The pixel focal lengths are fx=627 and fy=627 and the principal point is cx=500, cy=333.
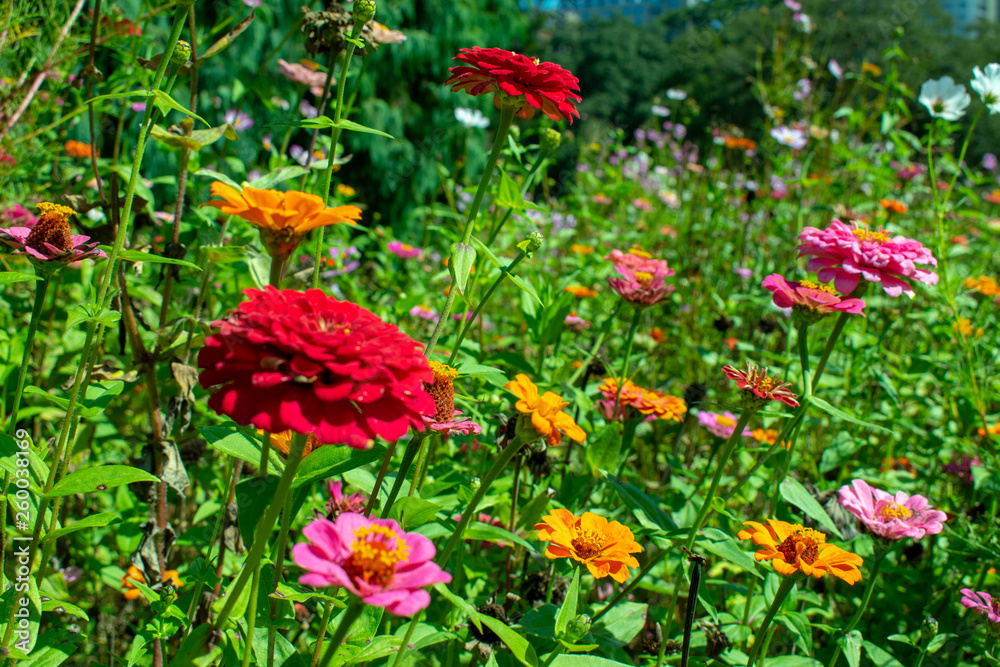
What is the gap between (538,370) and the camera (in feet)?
4.99

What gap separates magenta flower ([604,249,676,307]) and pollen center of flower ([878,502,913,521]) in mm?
605

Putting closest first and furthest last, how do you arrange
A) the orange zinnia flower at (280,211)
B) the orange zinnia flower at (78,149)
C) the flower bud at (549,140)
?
the orange zinnia flower at (280,211) → the flower bud at (549,140) → the orange zinnia flower at (78,149)

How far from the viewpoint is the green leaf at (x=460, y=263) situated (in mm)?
924

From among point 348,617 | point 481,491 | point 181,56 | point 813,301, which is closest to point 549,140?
point 813,301

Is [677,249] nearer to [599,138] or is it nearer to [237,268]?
[237,268]

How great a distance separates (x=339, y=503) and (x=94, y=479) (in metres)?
0.50

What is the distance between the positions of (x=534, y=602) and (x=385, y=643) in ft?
1.74

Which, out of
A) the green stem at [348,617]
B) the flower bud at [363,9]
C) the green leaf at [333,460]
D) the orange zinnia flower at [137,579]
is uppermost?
the flower bud at [363,9]

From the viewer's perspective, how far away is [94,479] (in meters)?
0.83

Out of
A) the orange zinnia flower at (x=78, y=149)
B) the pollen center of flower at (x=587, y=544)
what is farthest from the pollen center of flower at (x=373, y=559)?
the orange zinnia flower at (x=78, y=149)

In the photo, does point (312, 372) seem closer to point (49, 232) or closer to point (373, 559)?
point (373, 559)

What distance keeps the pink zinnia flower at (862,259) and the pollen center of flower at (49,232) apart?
51.1 inches

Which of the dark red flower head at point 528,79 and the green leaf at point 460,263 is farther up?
the dark red flower head at point 528,79

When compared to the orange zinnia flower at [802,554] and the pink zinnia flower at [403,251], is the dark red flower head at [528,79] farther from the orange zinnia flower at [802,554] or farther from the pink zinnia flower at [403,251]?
the pink zinnia flower at [403,251]
